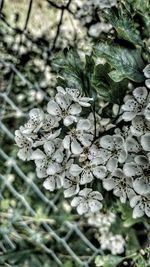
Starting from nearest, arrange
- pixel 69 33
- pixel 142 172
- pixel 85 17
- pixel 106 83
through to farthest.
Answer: pixel 142 172 < pixel 106 83 < pixel 85 17 < pixel 69 33

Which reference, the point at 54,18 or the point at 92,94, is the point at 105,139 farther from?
the point at 54,18

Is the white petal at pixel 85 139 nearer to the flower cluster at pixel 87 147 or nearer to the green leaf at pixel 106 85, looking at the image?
the flower cluster at pixel 87 147

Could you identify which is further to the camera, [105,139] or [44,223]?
[44,223]

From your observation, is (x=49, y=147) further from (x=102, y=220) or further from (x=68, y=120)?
(x=102, y=220)

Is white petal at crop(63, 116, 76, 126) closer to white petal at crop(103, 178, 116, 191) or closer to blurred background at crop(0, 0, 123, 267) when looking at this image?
white petal at crop(103, 178, 116, 191)

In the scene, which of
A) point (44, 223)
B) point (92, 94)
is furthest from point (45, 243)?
point (92, 94)

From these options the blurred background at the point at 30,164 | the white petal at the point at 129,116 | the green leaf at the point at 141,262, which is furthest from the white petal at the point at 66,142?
the blurred background at the point at 30,164

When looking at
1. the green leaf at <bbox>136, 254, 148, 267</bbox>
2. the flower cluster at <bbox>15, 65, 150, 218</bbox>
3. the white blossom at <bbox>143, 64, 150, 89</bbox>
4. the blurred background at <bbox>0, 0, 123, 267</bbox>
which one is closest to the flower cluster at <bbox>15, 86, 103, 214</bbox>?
the flower cluster at <bbox>15, 65, 150, 218</bbox>

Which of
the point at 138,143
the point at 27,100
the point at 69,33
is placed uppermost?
the point at 69,33

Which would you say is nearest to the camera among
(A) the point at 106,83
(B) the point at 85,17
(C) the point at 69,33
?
(A) the point at 106,83
